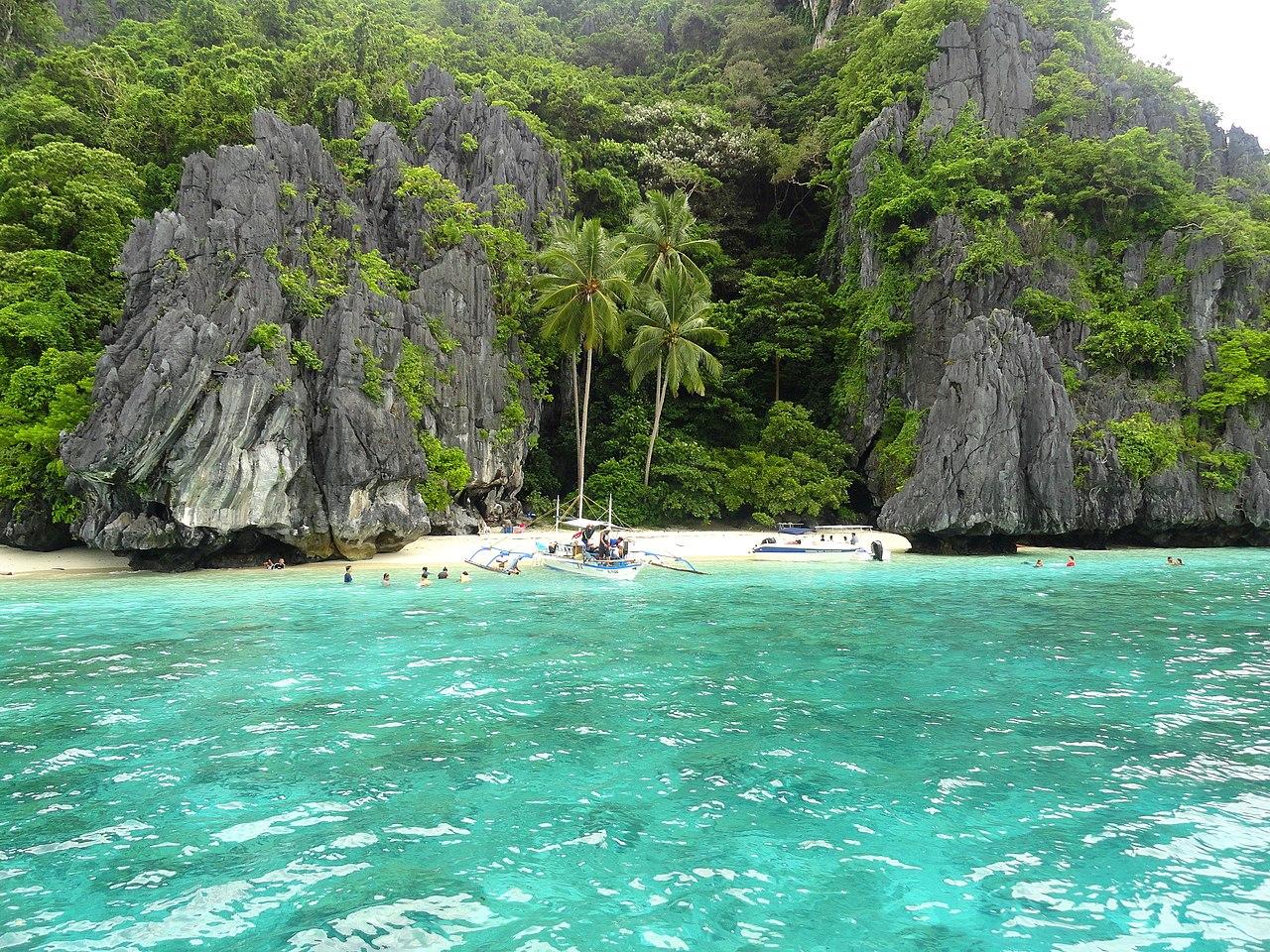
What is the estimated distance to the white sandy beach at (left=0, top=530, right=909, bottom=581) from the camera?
26625 millimetres

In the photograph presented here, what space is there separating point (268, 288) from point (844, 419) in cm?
3094

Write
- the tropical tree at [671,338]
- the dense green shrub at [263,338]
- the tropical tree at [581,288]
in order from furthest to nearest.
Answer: the tropical tree at [671,338] → the tropical tree at [581,288] → the dense green shrub at [263,338]

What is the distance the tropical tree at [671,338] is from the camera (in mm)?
39156

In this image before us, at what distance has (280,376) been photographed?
2648cm

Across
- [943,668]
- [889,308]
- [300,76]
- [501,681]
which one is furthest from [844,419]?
[300,76]

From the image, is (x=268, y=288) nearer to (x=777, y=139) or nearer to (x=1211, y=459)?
(x=777, y=139)

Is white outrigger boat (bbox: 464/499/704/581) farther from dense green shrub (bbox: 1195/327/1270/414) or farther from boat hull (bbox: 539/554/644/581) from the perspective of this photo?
dense green shrub (bbox: 1195/327/1270/414)

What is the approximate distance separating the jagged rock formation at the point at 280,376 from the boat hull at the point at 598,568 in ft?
20.9

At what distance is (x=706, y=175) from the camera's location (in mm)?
48844

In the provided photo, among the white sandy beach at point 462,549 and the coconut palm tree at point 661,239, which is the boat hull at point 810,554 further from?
the coconut palm tree at point 661,239

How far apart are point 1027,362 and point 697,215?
26.1 meters

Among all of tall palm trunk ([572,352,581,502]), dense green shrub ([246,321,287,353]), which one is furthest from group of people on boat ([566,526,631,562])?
dense green shrub ([246,321,287,353])

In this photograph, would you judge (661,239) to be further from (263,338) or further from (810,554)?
(263,338)

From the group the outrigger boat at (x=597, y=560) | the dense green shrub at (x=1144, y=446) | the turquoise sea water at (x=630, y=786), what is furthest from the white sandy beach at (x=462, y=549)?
the turquoise sea water at (x=630, y=786)
